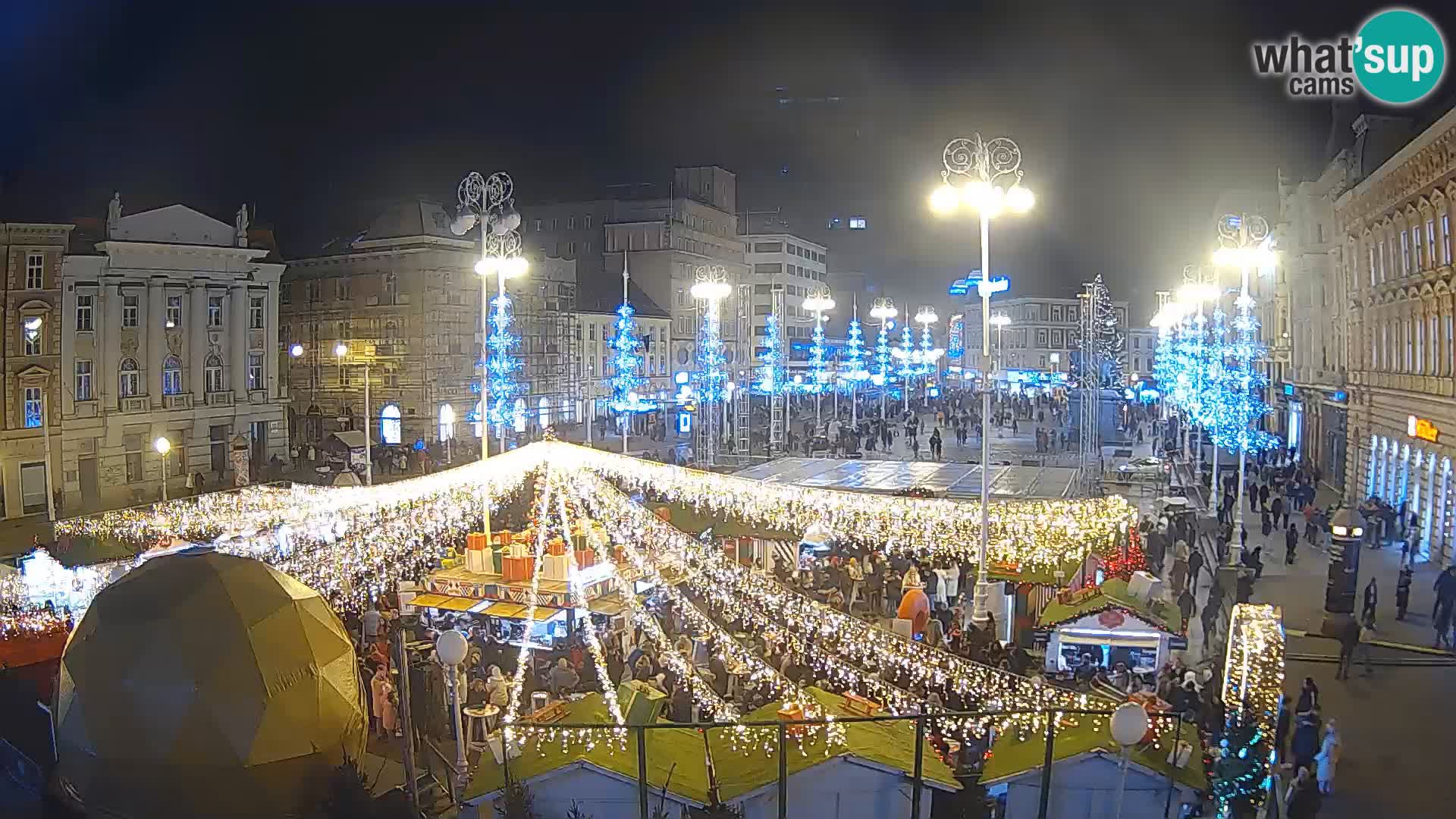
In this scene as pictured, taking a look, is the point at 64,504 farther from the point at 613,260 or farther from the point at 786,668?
Result: the point at 613,260

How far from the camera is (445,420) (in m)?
48.8

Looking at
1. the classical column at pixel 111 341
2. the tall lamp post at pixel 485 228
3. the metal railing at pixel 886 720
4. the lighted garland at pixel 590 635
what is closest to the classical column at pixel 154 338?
the classical column at pixel 111 341

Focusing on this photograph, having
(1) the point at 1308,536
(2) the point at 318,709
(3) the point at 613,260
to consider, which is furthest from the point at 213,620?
(3) the point at 613,260

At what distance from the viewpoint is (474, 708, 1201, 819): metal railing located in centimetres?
878

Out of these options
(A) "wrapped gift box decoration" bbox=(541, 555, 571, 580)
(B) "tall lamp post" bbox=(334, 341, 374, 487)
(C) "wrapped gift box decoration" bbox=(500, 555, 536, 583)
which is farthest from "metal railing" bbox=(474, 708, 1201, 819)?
(B) "tall lamp post" bbox=(334, 341, 374, 487)

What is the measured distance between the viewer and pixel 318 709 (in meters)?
8.52

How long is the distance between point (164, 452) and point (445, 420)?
15.1 meters

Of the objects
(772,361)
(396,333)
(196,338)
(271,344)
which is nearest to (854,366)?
(772,361)

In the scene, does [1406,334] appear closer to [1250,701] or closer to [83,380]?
[1250,701]

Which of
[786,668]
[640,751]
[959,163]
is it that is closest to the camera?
[640,751]

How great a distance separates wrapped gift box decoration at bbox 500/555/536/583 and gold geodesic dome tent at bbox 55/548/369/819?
8.05 metres

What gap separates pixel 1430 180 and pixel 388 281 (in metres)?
40.5

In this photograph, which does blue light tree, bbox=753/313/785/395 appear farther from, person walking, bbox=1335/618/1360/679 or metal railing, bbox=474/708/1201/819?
metal railing, bbox=474/708/1201/819

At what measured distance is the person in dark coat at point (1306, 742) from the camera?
38.1ft
